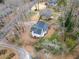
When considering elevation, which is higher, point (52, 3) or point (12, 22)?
point (52, 3)

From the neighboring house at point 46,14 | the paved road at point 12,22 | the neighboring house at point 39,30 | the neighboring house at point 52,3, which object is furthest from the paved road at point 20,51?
the neighboring house at point 52,3

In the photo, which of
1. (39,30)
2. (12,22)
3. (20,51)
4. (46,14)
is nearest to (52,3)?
(46,14)

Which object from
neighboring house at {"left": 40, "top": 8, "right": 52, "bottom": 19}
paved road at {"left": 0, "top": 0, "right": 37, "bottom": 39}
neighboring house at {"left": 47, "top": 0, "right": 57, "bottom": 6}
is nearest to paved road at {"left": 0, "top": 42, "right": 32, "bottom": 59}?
paved road at {"left": 0, "top": 0, "right": 37, "bottom": 39}

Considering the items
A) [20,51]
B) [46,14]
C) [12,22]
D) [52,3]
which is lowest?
[20,51]

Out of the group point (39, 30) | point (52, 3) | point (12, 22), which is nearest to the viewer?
point (39, 30)

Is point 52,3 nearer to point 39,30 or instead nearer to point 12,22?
point 12,22

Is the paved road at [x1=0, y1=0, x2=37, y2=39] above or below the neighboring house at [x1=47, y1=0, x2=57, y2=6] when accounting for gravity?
below

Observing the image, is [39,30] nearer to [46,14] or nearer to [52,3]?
[46,14]

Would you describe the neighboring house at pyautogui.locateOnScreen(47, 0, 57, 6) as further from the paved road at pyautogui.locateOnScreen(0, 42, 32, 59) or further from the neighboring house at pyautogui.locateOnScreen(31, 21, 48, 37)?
the paved road at pyautogui.locateOnScreen(0, 42, 32, 59)

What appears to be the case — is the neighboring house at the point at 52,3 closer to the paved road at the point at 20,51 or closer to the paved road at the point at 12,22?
the paved road at the point at 12,22

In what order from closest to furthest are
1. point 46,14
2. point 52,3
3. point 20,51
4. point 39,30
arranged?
point 20,51 → point 39,30 → point 46,14 → point 52,3

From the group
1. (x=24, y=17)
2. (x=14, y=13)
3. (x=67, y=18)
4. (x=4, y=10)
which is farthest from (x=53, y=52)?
(x=4, y=10)

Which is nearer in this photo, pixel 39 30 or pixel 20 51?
pixel 20 51
